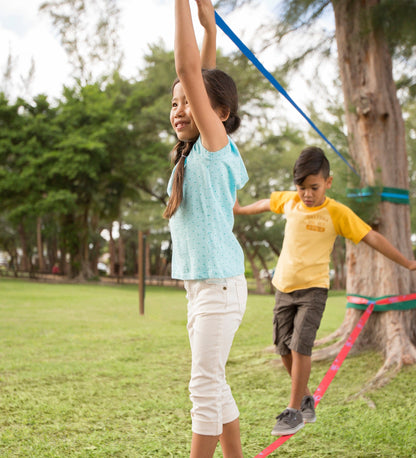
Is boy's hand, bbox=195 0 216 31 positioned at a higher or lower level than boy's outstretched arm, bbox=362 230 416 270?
higher

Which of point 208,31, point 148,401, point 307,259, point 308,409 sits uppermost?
point 208,31

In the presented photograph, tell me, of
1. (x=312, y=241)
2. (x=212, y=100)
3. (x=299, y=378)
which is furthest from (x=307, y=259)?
(x=212, y=100)

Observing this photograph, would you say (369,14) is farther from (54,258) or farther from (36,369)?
(54,258)

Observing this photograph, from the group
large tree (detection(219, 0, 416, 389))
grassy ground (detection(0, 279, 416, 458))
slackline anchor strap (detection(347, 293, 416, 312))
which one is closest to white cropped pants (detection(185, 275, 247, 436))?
grassy ground (detection(0, 279, 416, 458))

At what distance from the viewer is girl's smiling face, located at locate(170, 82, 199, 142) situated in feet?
5.35

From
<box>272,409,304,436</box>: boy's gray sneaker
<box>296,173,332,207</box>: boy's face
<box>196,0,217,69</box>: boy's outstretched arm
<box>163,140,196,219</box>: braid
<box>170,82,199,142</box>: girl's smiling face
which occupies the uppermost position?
<box>196,0,217,69</box>: boy's outstretched arm

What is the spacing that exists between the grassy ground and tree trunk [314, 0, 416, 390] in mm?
349

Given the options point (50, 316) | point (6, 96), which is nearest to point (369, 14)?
point (50, 316)

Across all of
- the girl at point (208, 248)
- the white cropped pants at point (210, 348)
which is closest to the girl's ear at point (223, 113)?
the girl at point (208, 248)

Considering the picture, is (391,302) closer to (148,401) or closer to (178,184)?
(148,401)

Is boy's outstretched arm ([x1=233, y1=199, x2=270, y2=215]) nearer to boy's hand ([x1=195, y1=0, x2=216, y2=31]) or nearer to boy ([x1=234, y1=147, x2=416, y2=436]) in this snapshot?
boy ([x1=234, y1=147, x2=416, y2=436])

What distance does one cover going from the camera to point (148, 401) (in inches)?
121

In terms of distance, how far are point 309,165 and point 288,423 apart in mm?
1266

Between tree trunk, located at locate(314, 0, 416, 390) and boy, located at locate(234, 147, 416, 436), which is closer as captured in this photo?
boy, located at locate(234, 147, 416, 436)
